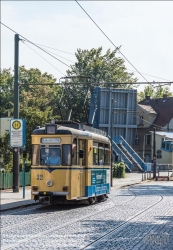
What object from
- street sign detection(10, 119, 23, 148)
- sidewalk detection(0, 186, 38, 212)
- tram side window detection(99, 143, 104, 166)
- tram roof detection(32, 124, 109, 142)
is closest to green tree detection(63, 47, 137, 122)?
street sign detection(10, 119, 23, 148)

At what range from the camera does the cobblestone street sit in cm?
1253

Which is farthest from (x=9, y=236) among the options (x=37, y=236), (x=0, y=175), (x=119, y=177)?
(x=119, y=177)

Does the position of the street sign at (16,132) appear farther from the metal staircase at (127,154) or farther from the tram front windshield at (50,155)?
the metal staircase at (127,154)

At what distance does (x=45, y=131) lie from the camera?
21781 mm

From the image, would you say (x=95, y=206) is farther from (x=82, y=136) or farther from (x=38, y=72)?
(x=38, y=72)

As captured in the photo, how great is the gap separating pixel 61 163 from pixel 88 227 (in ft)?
19.7

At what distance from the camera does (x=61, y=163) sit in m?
21.4

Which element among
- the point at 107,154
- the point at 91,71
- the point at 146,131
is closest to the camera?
the point at 107,154

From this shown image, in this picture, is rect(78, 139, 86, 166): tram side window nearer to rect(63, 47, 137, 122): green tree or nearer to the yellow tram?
the yellow tram

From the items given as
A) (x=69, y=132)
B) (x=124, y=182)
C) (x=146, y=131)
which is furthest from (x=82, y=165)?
(x=146, y=131)

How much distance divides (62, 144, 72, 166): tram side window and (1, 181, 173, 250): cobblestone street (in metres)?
1.73

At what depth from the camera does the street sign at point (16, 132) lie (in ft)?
86.7

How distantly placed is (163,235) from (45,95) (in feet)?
209

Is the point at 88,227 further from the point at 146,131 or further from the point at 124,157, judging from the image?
the point at 146,131
